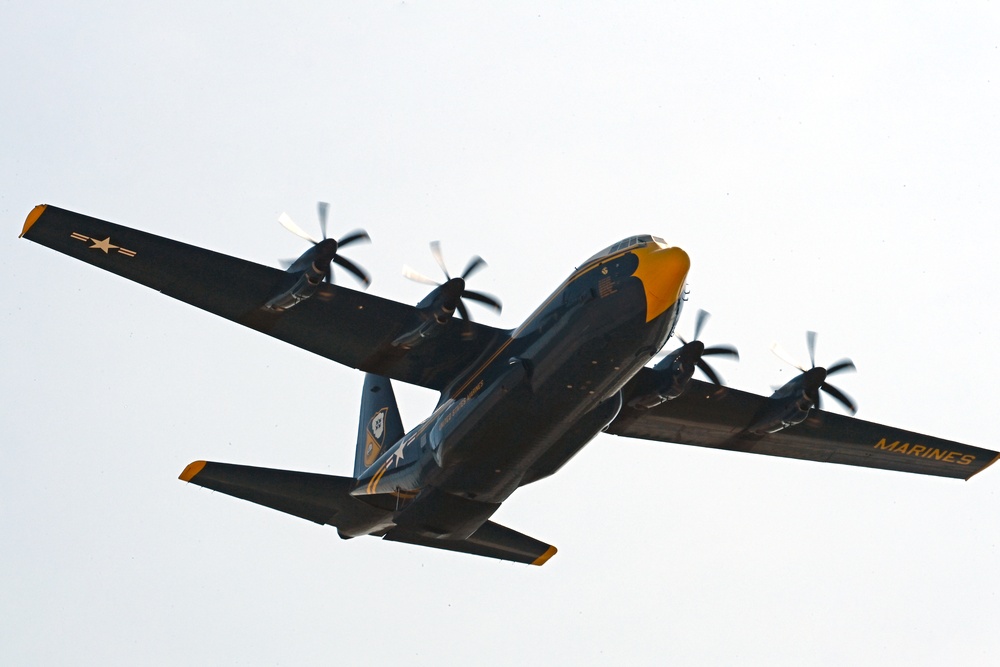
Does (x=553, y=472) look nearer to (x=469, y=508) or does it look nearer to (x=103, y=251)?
(x=469, y=508)

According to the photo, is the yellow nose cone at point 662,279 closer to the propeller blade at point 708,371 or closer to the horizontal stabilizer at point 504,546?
the propeller blade at point 708,371

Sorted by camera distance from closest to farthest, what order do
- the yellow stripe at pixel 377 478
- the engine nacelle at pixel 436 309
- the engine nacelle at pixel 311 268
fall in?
the engine nacelle at pixel 311 268 < the engine nacelle at pixel 436 309 < the yellow stripe at pixel 377 478

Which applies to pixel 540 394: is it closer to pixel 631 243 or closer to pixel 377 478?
pixel 631 243

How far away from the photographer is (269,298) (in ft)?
90.2

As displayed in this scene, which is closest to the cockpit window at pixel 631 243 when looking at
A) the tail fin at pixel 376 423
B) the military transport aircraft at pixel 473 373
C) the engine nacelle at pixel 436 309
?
the military transport aircraft at pixel 473 373

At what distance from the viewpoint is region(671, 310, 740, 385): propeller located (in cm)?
2897

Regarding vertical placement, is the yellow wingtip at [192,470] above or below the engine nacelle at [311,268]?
below

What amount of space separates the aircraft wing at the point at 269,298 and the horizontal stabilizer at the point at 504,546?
4.28m

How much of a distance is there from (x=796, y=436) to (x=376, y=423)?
11.7 metres

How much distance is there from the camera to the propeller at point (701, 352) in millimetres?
28969

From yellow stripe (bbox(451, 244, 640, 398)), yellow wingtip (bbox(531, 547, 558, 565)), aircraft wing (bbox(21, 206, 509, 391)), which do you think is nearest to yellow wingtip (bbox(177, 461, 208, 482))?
aircraft wing (bbox(21, 206, 509, 391))

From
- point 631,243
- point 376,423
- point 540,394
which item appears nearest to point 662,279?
point 631,243

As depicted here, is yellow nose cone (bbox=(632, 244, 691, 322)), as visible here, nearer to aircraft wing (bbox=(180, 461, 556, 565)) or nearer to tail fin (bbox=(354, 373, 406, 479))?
aircraft wing (bbox=(180, 461, 556, 565))

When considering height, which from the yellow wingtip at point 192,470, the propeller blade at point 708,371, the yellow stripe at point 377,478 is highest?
the propeller blade at point 708,371
